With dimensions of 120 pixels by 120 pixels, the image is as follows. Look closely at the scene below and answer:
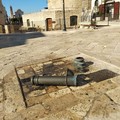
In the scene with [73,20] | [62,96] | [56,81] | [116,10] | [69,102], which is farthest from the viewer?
[73,20]

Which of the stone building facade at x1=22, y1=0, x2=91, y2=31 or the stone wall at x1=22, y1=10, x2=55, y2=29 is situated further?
the stone wall at x1=22, y1=10, x2=55, y2=29

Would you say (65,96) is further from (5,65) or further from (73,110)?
(5,65)

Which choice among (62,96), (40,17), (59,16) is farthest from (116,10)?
(62,96)

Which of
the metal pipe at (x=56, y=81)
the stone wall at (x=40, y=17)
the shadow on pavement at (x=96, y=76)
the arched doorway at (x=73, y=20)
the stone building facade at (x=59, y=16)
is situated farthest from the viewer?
the arched doorway at (x=73, y=20)

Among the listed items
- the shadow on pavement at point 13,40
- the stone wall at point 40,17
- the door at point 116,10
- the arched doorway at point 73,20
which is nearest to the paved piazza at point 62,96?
the shadow on pavement at point 13,40

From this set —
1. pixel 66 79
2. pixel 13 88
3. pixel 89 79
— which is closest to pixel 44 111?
pixel 66 79

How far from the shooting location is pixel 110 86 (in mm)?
3035

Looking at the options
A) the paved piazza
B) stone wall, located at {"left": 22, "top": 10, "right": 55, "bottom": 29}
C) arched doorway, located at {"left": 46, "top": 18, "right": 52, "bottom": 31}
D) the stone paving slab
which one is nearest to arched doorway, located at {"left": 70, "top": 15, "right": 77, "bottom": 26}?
stone wall, located at {"left": 22, "top": 10, "right": 55, "bottom": 29}

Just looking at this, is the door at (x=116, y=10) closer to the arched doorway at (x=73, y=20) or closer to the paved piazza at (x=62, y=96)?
the arched doorway at (x=73, y=20)

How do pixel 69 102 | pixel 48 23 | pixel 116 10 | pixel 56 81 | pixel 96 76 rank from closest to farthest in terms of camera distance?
pixel 69 102 → pixel 56 81 → pixel 96 76 → pixel 116 10 → pixel 48 23

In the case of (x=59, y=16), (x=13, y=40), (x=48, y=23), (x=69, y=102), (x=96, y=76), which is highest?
(x=59, y=16)

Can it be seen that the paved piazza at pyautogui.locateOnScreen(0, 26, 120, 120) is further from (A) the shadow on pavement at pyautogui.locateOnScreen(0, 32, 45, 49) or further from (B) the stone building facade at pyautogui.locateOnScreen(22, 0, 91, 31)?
(B) the stone building facade at pyautogui.locateOnScreen(22, 0, 91, 31)

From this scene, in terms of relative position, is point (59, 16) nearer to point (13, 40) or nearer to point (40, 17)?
point (40, 17)

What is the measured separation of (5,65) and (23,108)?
2451mm
